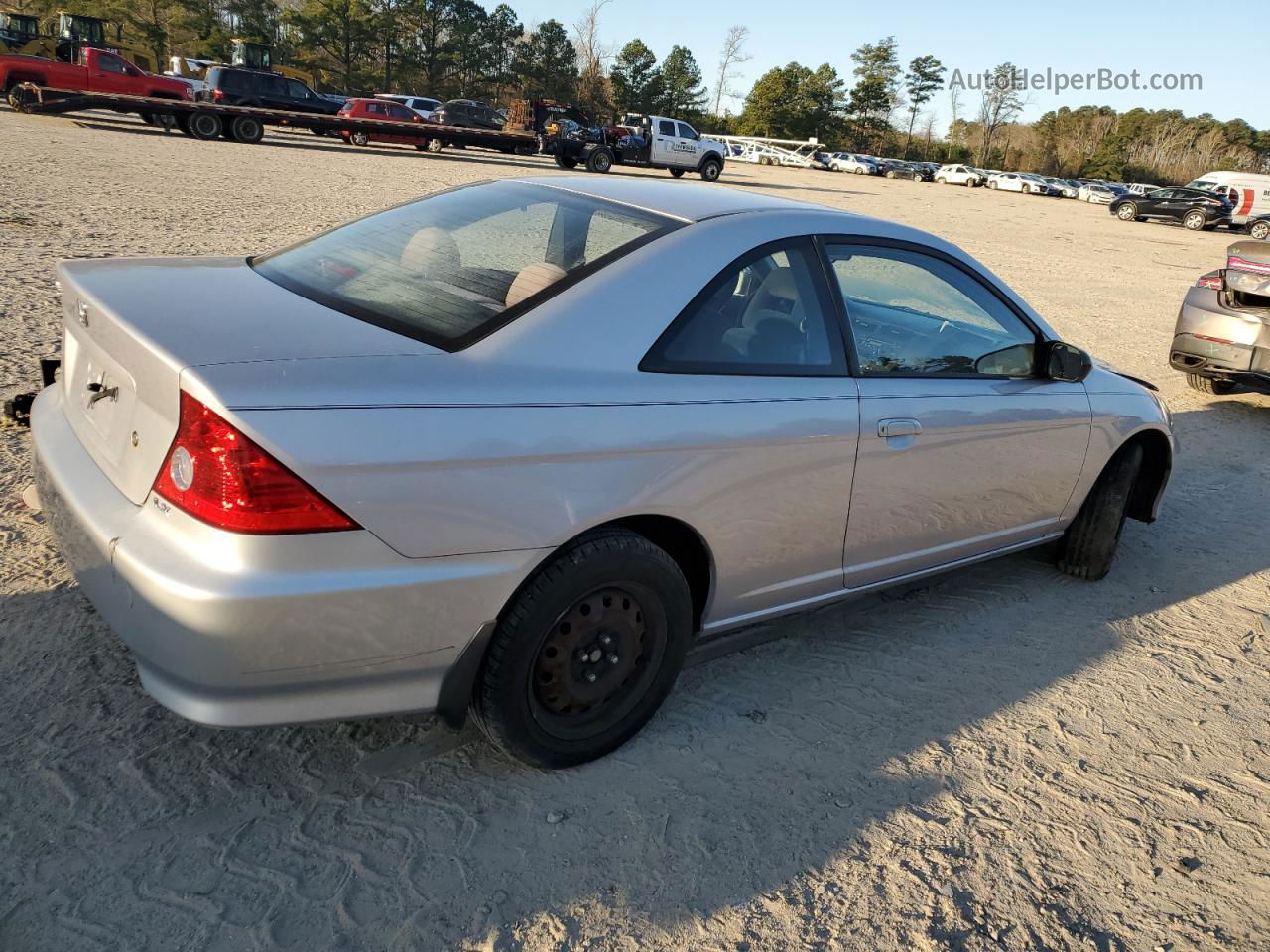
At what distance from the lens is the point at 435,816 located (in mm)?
2486

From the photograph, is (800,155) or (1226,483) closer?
(1226,483)

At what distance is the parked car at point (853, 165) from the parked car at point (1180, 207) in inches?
848

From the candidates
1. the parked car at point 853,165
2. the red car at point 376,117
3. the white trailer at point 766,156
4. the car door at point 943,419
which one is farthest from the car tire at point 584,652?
the parked car at point 853,165

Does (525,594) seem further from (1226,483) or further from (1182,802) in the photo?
(1226,483)

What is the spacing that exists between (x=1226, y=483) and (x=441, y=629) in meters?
5.78

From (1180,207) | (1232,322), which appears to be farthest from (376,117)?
(1180,207)

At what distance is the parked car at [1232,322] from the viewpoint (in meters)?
7.50

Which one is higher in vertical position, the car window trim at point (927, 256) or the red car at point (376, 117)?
the red car at point (376, 117)

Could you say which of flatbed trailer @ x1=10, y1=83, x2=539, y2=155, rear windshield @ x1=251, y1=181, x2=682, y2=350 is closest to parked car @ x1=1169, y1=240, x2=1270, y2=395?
rear windshield @ x1=251, y1=181, x2=682, y2=350

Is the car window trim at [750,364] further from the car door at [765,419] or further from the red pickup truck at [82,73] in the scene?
the red pickup truck at [82,73]

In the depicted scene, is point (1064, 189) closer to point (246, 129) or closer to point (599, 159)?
point (599, 159)

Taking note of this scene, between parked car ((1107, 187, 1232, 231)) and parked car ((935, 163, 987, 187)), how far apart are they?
18.0m

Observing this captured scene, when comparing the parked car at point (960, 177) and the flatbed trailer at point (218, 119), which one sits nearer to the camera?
the flatbed trailer at point (218, 119)

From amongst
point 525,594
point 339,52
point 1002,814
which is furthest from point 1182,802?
point 339,52
